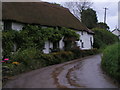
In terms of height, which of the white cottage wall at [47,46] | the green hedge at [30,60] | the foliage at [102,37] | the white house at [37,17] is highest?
the white house at [37,17]

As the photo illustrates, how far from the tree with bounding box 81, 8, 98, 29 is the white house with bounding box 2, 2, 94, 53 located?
657 inches

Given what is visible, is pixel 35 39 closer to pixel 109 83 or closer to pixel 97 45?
pixel 109 83

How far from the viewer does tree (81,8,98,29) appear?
50.9 metres

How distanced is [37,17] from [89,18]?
30028 mm

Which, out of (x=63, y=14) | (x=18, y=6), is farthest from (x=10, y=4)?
(x=63, y=14)

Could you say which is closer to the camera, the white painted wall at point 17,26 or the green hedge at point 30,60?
the green hedge at point 30,60

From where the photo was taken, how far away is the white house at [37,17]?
20797mm

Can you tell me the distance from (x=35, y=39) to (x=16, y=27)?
2.21 m

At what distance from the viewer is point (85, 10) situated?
50.8 metres

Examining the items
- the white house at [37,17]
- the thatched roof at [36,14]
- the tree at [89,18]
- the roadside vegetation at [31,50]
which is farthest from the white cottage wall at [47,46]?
the tree at [89,18]

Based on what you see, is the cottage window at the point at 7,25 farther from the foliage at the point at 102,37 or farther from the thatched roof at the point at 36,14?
the foliage at the point at 102,37

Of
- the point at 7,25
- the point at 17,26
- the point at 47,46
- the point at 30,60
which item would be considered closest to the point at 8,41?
the point at 7,25

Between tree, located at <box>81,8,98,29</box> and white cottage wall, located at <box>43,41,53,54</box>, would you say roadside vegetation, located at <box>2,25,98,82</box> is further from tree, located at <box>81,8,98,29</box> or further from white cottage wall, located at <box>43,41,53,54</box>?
tree, located at <box>81,8,98,29</box>

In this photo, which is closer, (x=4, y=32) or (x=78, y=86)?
(x=78, y=86)
